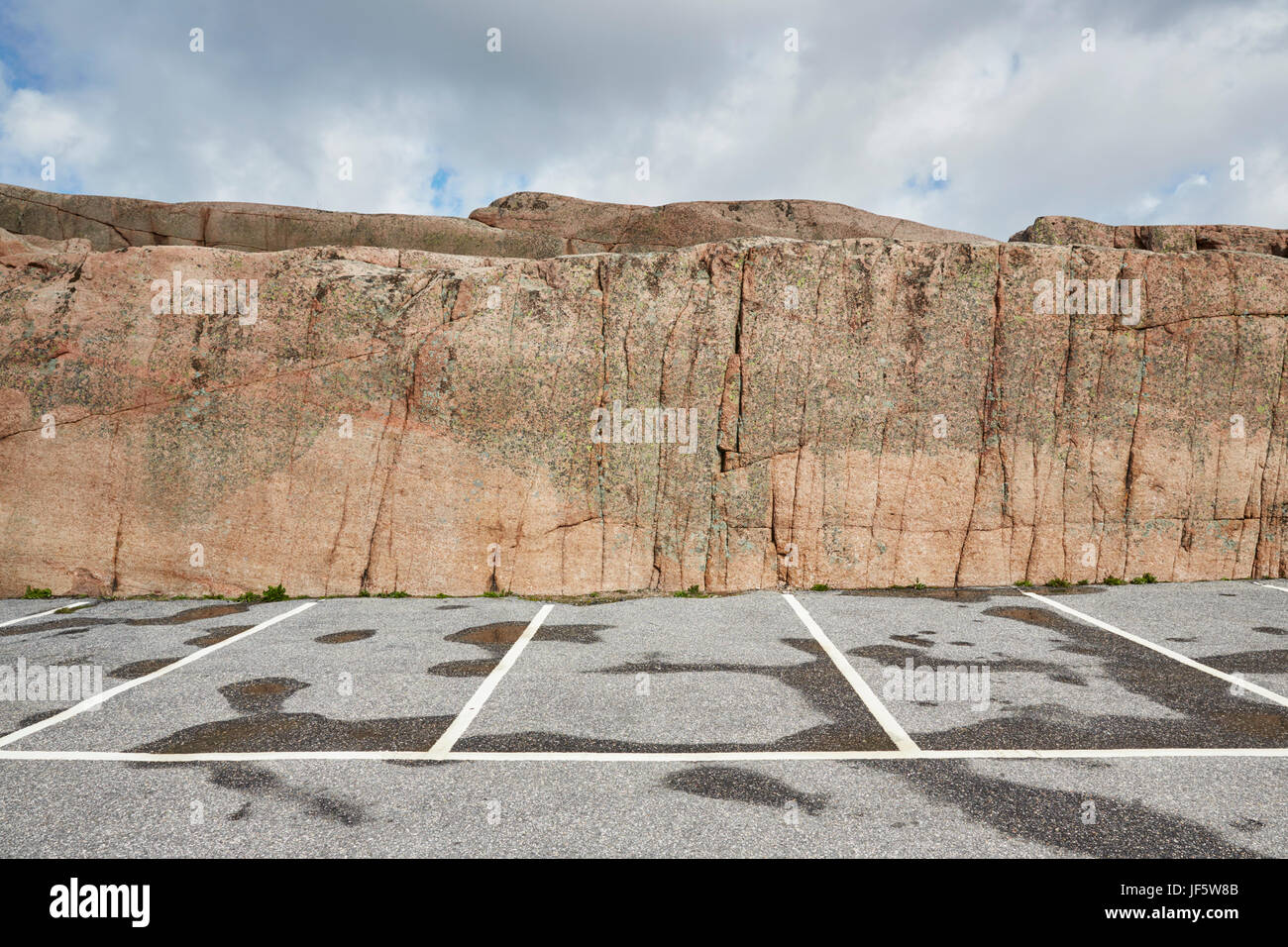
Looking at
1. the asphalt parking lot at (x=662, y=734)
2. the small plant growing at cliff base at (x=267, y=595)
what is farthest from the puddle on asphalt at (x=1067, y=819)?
the small plant growing at cliff base at (x=267, y=595)

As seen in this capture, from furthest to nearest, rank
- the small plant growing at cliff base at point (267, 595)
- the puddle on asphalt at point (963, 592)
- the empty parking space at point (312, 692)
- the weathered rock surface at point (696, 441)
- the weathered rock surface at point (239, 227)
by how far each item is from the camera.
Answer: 1. the weathered rock surface at point (239, 227)
2. the weathered rock surface at point (696, 441)
3. the small plant growing at cliff base at point (267, 595)
4. the puddle on asphalt at point (963, 592)
5. the empty parking space at point (312, 692)

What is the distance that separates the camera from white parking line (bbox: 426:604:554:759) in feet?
16.9

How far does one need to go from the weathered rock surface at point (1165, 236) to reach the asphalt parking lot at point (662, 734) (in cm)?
652

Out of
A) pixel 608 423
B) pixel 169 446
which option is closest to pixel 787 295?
pixel 608 423

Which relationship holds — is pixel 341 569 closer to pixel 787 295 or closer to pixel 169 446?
pixel 169 446

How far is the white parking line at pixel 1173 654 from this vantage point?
6.04m

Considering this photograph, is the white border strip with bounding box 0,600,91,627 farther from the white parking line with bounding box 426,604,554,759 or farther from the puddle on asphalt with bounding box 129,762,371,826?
the white parking line with bounding box 426,604,554,759

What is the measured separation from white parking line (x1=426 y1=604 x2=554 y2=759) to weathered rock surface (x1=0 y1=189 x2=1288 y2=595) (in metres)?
2.51

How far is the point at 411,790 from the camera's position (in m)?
4.39

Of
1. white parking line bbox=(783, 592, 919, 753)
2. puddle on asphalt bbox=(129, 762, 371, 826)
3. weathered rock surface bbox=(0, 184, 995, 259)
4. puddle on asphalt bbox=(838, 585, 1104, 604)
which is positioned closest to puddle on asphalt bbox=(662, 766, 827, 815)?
white parking line bbox=(783, 592, 919, 753)

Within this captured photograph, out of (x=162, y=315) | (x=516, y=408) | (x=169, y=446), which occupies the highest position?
(x=162, y=315)

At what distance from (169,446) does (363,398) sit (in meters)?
2.86

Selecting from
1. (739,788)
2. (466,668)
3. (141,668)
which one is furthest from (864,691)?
(141,668)

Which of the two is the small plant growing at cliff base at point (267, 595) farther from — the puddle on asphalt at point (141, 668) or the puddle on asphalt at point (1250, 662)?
the puddle on asphalt at point (1250, 662)
